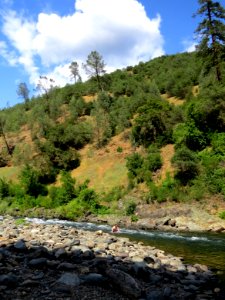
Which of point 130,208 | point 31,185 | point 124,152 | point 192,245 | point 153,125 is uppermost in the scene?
point 153,125

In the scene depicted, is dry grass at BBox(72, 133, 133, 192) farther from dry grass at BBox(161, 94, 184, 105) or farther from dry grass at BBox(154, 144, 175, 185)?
dry grass at BBox(161, 94, 184, 105)

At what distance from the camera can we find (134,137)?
225 ft

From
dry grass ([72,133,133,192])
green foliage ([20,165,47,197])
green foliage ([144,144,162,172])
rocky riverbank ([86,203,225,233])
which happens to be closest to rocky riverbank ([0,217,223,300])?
rocky riverbank ([86,203,225,233])

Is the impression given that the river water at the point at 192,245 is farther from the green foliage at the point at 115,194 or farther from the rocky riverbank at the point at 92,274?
the green foliage at the point at 115,194

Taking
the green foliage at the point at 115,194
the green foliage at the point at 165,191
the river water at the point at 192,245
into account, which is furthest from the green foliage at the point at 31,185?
the river water at the point at 192,245

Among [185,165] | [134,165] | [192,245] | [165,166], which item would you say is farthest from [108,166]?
[192,245]

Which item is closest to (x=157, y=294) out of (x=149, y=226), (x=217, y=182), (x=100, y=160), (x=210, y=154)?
(x=149, y=226)

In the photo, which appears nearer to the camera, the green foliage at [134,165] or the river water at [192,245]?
the river water at [192,245]

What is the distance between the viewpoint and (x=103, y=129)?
78.0 metres

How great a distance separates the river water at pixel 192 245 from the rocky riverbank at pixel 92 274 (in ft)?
5.18

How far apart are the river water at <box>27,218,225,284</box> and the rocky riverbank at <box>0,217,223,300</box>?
62.1 inches

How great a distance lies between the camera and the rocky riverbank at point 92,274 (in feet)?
45.1

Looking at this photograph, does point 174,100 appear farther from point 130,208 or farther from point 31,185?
point 130,208

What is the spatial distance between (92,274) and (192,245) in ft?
50.7
